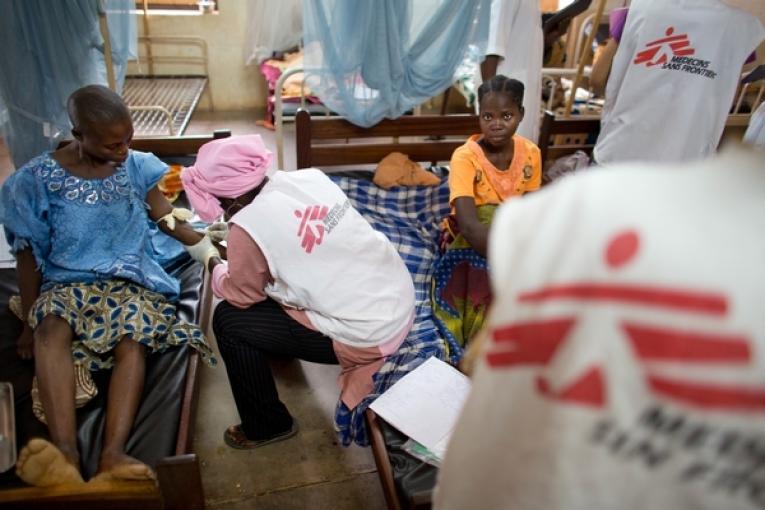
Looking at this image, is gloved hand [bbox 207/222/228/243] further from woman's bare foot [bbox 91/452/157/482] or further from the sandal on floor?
woman's bare foot [bbox 91/452/157/482]

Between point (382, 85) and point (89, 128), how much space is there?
1.54 meters

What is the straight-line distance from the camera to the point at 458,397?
1641 millimetres

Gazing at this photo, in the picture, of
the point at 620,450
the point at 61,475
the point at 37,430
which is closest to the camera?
the point at 620,450

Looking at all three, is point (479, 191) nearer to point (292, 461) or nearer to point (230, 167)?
point (230, 167)

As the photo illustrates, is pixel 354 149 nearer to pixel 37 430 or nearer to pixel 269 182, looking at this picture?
pixel 269 182

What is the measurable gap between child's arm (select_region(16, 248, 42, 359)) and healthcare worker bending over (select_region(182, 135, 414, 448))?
0.56 metres

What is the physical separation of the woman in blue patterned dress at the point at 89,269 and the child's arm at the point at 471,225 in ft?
3.62

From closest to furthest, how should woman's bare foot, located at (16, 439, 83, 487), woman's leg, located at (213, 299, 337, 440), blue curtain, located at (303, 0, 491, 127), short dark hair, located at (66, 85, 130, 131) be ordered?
woman's bare foot, located at (16, 439, 83, 487) < short dark hair, located at (66, 85, 130, 131) < woman's leg, located at (213, 299, 337, 440) < blue curtain, located at (303, 0, 491, 127)

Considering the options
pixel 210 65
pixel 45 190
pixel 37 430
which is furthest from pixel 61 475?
pixel 210 65

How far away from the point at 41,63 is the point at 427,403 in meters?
2.27

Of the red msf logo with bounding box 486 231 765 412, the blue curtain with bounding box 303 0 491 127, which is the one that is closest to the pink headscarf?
the blue curtain with bounding box 303 0 491 127

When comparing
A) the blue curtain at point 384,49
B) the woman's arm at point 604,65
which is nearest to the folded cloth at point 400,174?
the blue curtain at point 384,49

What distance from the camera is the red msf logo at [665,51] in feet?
7.97

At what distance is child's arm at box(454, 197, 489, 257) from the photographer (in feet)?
7.01
